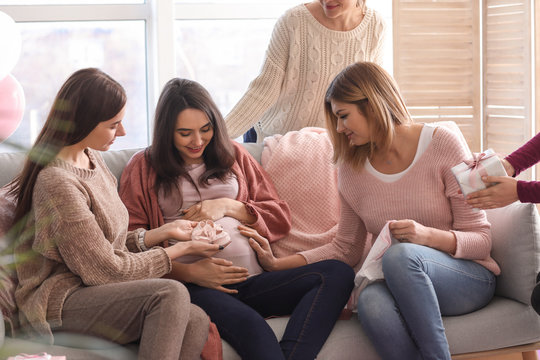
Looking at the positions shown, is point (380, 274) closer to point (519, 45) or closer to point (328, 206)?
point (328, 206)

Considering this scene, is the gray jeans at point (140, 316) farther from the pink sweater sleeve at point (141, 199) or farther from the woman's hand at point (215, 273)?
the pink sweater sleeve at point (141, 199)

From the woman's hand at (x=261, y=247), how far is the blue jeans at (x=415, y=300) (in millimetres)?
367

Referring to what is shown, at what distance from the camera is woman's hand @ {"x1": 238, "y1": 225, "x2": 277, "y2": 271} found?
220cm

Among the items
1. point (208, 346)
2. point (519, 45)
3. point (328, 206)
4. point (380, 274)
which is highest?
point (519, 45)

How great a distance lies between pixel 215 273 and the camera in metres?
2.05

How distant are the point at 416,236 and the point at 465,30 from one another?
1.84 meters

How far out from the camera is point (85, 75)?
5.85ft

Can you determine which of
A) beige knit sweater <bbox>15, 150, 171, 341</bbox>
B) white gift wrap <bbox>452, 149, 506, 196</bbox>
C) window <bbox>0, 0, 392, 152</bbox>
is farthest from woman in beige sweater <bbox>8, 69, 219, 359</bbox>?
window <bbox>0, 0, 392, 152</bbox>

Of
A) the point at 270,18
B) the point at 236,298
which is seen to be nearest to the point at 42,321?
the point at 236,298

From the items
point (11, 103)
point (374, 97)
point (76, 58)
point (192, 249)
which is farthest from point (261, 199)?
point (76, 58)

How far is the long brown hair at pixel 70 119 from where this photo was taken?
5.71ft

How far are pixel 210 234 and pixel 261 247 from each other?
236mm

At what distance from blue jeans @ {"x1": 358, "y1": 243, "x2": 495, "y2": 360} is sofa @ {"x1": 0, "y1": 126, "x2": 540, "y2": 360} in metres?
0.07

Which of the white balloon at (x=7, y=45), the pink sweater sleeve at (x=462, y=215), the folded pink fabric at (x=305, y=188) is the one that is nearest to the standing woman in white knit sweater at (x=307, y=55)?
the folded pink fabric at (x=305, y=188)
